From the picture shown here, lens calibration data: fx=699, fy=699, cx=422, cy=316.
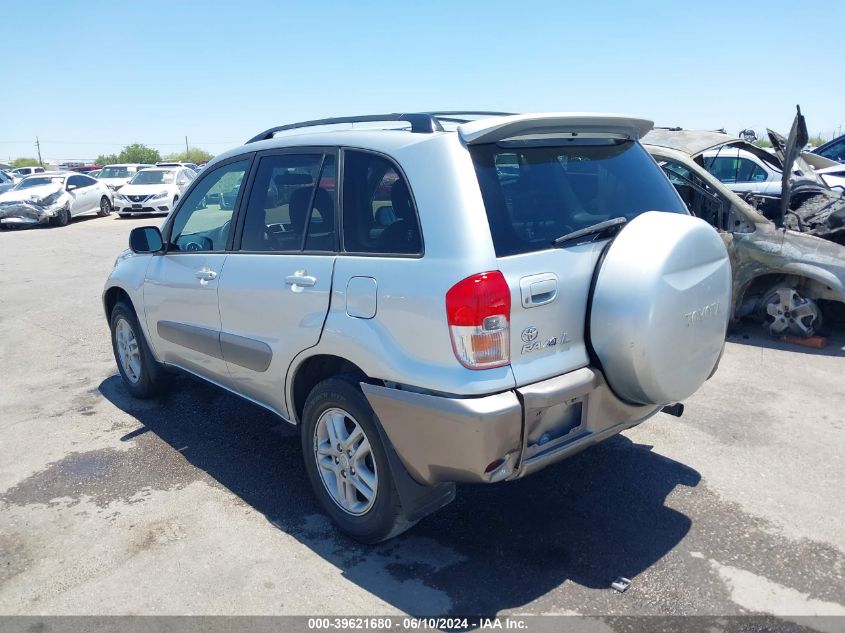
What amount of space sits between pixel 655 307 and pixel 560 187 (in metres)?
0.74

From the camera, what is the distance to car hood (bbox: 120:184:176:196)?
21.3m

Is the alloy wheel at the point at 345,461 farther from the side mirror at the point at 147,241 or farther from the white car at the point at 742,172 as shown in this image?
the white car at the point at 742,172

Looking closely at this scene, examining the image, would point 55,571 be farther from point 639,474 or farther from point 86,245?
point 86,245

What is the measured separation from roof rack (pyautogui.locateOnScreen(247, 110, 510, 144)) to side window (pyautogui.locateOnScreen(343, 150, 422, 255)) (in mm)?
243

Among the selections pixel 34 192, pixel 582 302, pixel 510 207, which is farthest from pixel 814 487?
pixel 34 192

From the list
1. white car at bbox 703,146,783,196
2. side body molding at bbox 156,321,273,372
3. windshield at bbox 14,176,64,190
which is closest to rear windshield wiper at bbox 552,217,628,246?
side body molding at bbox 156,321,273,372

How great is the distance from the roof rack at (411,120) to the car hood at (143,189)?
18573 mm

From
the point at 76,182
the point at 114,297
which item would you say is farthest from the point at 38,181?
the point at 114,297

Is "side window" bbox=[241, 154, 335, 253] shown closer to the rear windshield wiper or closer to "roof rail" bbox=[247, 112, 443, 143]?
"roof rail" bbox=[247, 112, 443, 143]

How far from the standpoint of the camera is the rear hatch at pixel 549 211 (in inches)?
114

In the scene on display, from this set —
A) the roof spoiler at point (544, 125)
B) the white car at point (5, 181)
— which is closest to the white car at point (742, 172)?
the roof spoiler at point (544, 125)

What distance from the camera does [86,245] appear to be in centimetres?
1567

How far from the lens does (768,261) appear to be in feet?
21.7

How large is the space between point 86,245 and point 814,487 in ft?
50.8
